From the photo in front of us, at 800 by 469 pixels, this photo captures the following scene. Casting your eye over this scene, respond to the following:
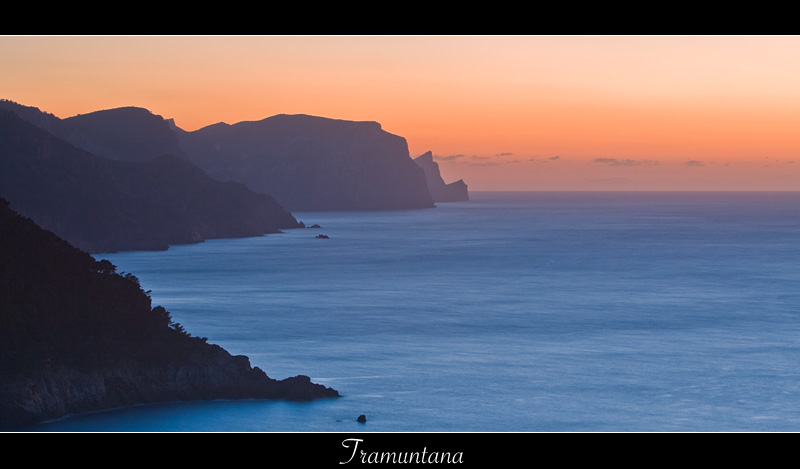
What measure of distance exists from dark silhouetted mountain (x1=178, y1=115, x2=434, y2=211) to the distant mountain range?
0.73 feet

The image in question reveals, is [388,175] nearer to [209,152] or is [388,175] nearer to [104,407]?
[209,152]

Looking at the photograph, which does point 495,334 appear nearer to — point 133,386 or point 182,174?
point 133,386

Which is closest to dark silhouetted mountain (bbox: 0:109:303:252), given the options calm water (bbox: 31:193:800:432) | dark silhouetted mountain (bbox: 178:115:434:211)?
calm water (bbox: 31:193:800:432)

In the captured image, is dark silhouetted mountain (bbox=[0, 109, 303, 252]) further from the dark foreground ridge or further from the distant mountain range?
the dark foreground ridge

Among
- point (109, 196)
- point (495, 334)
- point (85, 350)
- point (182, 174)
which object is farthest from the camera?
point (182, 174)

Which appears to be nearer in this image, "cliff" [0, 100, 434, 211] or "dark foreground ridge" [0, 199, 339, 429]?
"dark foreground ridge" [0, 199, 339, 429]

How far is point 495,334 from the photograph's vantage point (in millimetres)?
31922

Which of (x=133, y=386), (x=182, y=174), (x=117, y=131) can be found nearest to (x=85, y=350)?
(x=133, y=386)

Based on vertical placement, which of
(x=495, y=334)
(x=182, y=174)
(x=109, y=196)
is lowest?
(x=495, y=334)

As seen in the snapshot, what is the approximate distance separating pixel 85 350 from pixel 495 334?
17881 millimetres

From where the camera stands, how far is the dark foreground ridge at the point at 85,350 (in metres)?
16.6

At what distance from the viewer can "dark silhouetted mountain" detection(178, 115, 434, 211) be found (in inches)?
6383

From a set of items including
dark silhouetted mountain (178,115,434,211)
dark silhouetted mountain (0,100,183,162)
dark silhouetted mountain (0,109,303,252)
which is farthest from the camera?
dark silhouetted mountain (178,115,434,211)

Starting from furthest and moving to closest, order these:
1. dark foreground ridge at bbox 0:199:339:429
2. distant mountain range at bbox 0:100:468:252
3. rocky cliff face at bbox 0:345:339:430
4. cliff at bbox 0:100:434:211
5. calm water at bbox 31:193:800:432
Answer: cliff at bbox 0:100:434:211, distant mountain range at bbox 0:100:468:252, calm water at bbox 31:193:800:432, dark foreground ridge at bbox 0:199:339:429, rocky cliff face at bbox 0:345:339:430
